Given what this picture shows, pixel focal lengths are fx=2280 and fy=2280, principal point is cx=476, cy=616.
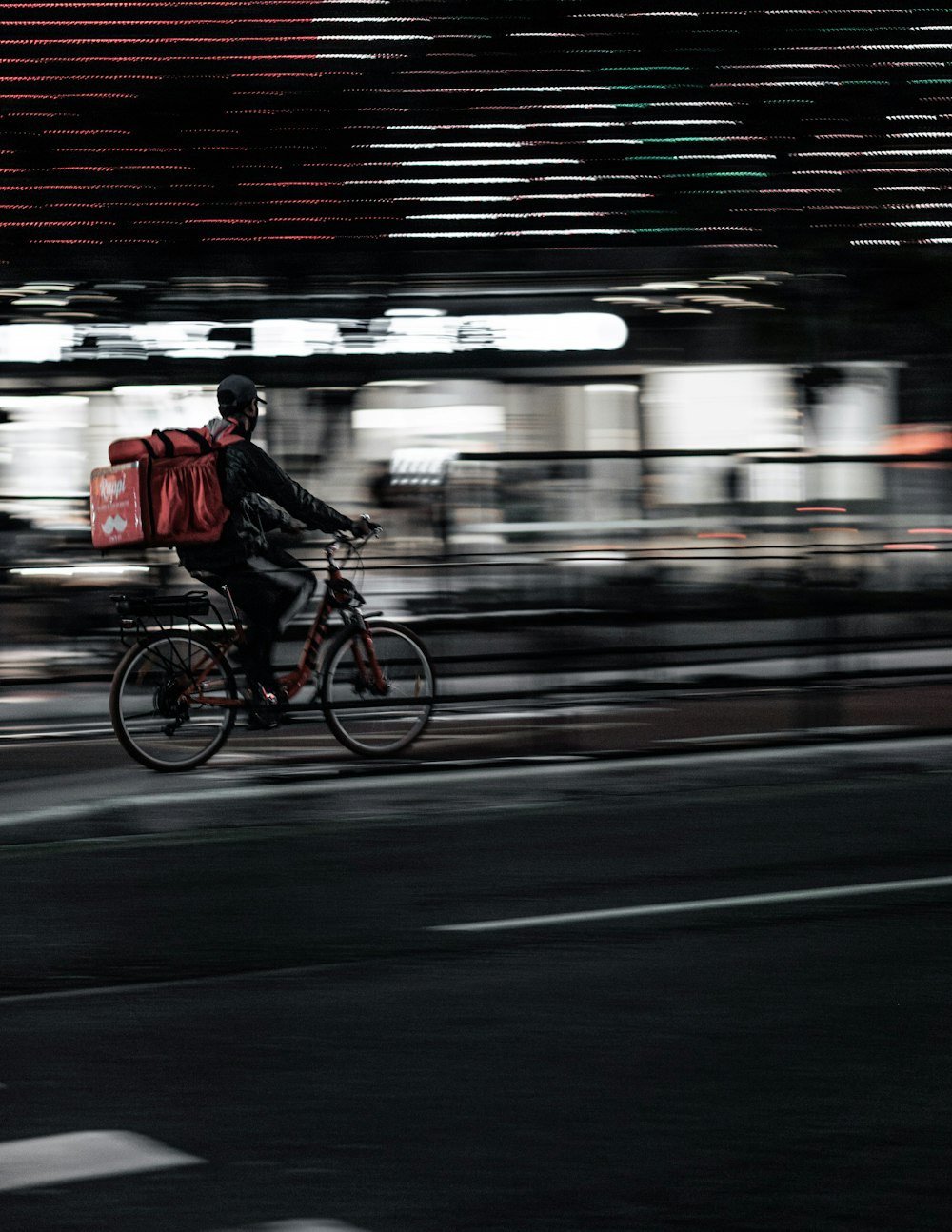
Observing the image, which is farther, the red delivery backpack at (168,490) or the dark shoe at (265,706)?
the dark shoe at (265,706)

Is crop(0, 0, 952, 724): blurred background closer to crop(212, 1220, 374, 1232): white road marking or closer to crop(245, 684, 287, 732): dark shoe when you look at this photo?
crop(245, 684, 287, 732): dark shoe

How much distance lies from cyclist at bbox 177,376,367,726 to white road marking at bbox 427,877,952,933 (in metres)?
3.90

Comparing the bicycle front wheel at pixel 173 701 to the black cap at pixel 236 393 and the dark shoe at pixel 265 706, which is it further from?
the black cap at pixel 236 393

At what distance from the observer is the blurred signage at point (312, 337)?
19.5 m

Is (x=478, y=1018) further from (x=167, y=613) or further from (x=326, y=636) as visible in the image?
(x=326, y=636)

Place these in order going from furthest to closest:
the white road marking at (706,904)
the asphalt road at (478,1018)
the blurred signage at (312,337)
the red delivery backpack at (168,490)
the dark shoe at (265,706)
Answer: the blurred signage at (312,337) < the dark shoe at (265,706) < the red delivery backpack at (168,490) < the white road marking at (706,904) < the asphalt road at (478,1018)

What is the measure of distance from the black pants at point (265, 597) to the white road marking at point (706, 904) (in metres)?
3.98

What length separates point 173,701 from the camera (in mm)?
10594

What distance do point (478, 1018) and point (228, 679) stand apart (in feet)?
17.7

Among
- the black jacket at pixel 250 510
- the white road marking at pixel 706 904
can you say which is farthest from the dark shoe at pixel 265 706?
the white road marking at pixel 706 904

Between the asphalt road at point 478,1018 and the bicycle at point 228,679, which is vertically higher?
the bicycle at point 228,679

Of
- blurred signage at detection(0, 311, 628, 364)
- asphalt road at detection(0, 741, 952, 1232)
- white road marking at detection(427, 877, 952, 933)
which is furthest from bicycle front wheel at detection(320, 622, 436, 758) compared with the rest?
blurred signage at detection(0, 311, 628, 364)

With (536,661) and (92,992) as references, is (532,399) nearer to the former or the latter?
(536,661)

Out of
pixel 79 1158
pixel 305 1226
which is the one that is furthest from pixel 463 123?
pixel 305 1226
